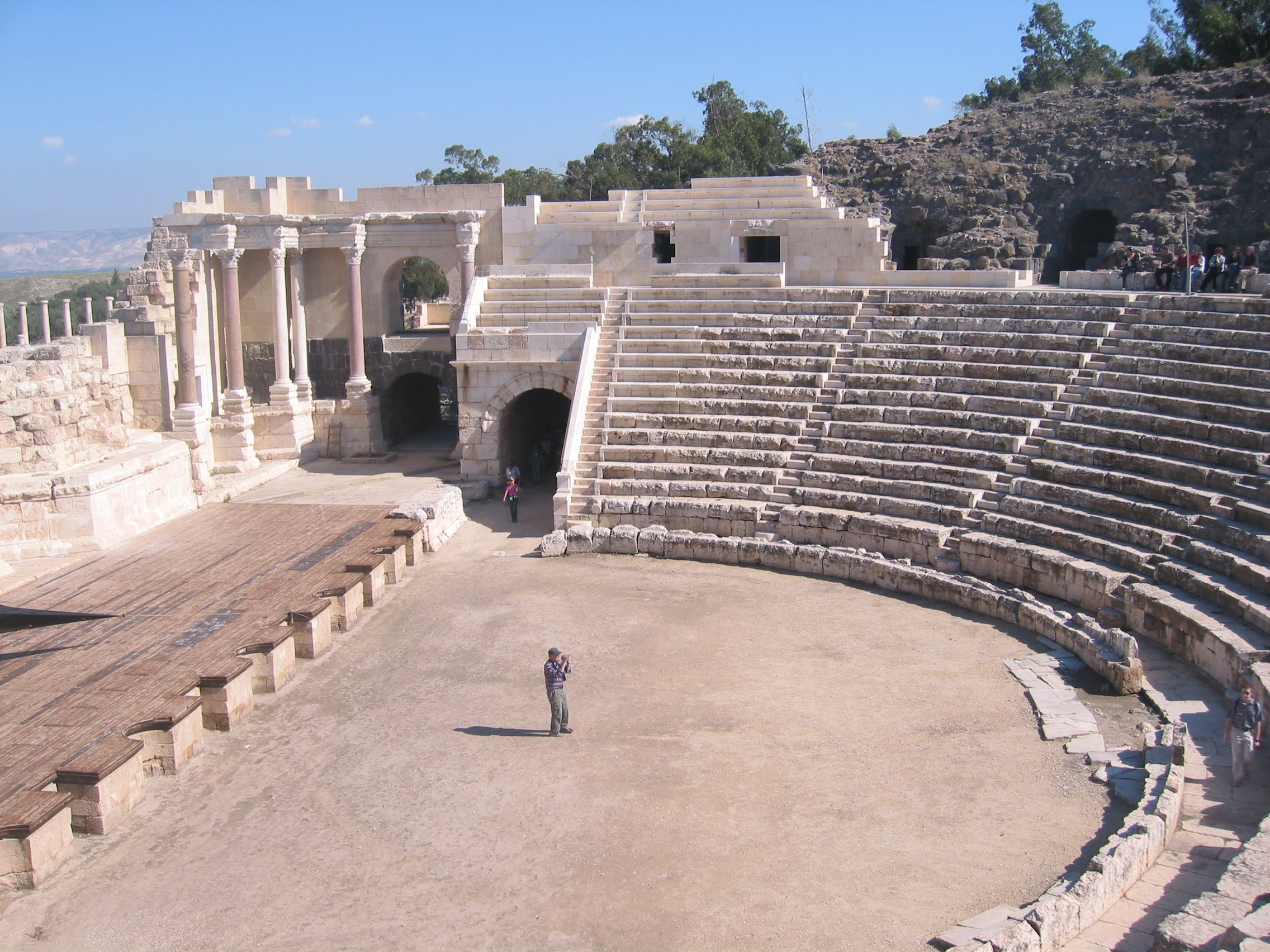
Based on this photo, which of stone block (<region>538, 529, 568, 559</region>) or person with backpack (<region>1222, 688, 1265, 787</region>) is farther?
stone block (<region>538, 529, 568, 559</region>)

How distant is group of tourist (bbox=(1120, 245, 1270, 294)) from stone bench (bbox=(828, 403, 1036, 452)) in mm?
4343

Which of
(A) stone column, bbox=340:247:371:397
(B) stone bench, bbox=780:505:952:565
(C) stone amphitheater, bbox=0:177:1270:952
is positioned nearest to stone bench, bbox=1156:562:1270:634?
(C) stone amphitheater, bbox=0:177:1270:952

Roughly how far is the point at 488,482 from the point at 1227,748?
42.8 ft

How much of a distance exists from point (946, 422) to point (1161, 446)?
3.08 metres

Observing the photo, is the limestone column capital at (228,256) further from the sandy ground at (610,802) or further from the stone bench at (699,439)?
the sandy ground at (610,802)

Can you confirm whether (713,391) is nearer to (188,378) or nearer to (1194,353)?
(1194,353)

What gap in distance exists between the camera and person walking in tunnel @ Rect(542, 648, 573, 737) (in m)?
10.6

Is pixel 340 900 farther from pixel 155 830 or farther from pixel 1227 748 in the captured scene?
pixel 1227 748

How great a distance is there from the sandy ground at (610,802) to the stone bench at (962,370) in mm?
4690

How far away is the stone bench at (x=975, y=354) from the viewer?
16703 millimetres

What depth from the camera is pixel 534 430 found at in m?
22.8

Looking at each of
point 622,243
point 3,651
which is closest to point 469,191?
point 622,243

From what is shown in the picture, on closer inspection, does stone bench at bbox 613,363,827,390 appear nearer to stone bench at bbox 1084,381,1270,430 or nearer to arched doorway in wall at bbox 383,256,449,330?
stone bench at bbox 1084,381,1270,430

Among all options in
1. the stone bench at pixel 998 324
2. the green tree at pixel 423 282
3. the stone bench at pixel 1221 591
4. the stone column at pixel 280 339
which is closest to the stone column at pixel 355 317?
the stone column at pixel 280 339
